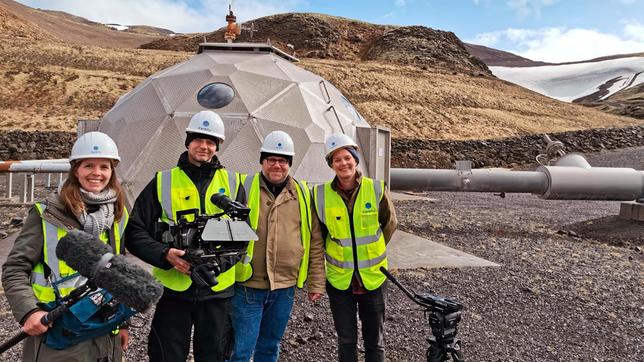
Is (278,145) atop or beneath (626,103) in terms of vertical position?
beneath

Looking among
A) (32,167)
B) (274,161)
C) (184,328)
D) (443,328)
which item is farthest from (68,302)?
(32,167)

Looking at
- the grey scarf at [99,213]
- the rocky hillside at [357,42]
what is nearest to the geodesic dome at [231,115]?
the grey scarf at [99,213]

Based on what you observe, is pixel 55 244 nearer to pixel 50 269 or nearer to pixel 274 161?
pixel 50 269

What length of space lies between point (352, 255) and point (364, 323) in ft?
1.75

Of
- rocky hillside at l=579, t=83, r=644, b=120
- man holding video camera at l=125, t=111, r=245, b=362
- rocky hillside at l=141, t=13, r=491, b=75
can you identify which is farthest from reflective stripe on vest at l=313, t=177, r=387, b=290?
rocky hillside at l=141, t=13, r=491, b=75

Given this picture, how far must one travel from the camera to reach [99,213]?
253 cm

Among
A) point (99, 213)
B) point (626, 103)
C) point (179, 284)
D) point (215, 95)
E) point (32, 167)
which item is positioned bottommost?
point (179, 284)

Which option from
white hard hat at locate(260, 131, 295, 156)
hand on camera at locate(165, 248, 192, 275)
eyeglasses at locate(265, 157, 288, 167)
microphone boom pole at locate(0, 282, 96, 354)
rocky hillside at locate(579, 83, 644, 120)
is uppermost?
rocky hillside at locate(579, 83, 644, 120)

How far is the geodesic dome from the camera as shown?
6.81m

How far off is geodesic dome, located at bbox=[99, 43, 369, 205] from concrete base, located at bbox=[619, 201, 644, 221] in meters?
7.79

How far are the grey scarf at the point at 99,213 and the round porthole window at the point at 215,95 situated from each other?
187 inches

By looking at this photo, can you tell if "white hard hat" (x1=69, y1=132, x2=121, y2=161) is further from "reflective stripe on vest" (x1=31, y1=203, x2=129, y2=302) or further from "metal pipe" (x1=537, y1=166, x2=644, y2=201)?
"metal pipe" (x1=537, y1=166, x2=644, y2=201)

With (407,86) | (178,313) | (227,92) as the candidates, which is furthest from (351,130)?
(407,86)

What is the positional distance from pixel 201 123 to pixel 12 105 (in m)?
33.9
